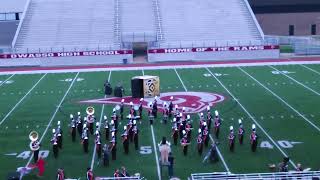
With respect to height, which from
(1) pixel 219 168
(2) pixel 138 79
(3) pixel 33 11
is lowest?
(1) pixel 219 168

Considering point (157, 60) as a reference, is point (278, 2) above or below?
above

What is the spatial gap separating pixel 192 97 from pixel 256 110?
2.85 m

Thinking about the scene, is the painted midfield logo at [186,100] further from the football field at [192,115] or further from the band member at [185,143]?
the band member at [185,143]

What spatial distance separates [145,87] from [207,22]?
Result: 1713 cm

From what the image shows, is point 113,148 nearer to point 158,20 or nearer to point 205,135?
point 205,135

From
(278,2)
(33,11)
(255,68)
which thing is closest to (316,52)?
(255,68)

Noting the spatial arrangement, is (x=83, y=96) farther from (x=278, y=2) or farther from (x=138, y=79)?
(x=278, y=2)

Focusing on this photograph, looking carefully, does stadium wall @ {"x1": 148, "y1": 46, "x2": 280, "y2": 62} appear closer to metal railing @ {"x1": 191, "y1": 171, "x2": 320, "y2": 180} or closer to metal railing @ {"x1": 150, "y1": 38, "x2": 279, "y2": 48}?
metal railing @ {"x1": 150, "y1": 38, "x2": 279, "y2": 48}

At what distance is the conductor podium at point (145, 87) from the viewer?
64.2 ft

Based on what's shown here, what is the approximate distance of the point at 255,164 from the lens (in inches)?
480

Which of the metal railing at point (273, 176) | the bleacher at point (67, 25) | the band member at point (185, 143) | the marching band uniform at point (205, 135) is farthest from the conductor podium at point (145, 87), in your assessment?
the bleacher at point (67, 25)

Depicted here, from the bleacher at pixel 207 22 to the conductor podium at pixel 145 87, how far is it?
43.9ft

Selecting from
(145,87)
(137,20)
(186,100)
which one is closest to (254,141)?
(186,100)

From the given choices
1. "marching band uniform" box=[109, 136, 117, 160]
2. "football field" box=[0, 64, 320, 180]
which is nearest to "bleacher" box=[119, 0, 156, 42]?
"football field" box=[0, 64, 320, 180]
